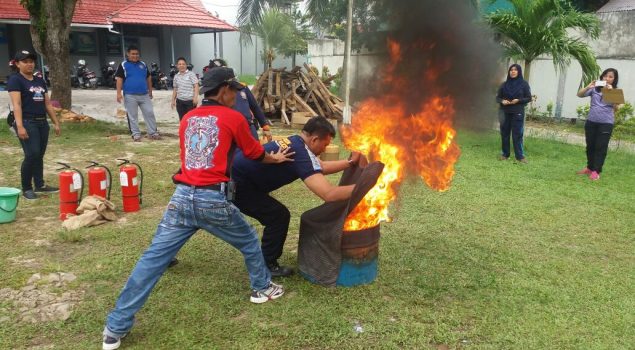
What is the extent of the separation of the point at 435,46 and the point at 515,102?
16.3ft

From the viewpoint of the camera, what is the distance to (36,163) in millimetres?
6227

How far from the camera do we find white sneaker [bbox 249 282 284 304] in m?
3.70

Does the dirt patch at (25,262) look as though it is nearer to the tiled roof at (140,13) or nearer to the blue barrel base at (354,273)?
the blue barrel base at (354,273)

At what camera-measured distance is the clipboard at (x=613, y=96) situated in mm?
7496

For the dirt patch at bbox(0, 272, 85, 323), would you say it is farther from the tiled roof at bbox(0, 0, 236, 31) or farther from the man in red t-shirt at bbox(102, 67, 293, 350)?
the tiled roof at bbox(0, 0, 236, 31)

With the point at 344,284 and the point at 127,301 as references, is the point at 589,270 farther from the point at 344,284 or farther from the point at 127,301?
the point at 127,301

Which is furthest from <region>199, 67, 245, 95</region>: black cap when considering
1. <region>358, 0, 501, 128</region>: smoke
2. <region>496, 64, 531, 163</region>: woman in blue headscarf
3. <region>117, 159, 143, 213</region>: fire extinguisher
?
<region>496, 64, 531, 163</region>: woman in blue headscarf

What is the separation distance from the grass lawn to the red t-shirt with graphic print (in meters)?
1.07

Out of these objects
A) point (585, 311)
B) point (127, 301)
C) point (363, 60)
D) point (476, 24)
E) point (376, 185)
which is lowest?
point (585, 311)

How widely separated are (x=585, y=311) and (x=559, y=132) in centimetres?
1130

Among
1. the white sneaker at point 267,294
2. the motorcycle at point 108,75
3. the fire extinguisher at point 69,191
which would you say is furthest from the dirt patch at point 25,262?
the motorcycle at point 108,75

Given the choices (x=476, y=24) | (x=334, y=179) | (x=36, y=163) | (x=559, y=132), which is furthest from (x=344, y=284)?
(x=559, y=132)

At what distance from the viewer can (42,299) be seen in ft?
12.1

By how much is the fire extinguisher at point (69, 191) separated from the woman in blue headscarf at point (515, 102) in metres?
7.33
